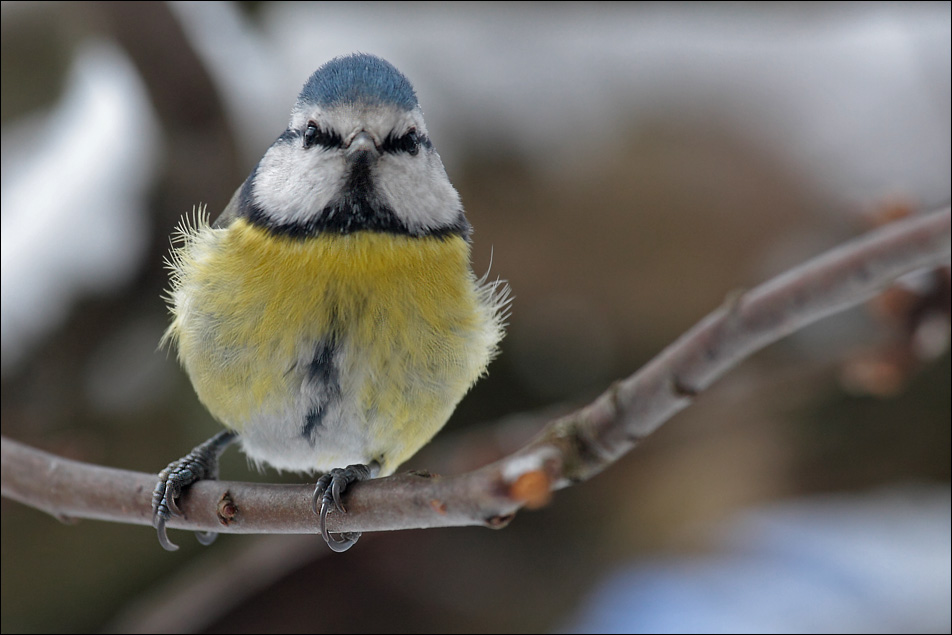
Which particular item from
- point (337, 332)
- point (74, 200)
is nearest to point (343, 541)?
point (337, 332)

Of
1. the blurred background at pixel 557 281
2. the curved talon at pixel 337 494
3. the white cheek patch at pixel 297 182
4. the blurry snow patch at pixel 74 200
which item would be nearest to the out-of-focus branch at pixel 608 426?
the curved talon at pixel 337 494

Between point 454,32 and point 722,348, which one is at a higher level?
point 454,32

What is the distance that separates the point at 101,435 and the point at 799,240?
1818mm

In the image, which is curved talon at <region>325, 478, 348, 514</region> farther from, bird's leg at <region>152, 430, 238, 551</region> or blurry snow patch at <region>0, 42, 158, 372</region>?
blurry snow patch at <region>0, 42, 158, 372</region>

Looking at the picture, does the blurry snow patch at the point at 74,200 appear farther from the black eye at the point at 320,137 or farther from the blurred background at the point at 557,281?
the black eye at the point at 320,137

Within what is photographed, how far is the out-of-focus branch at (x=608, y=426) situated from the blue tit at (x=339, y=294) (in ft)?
0.40

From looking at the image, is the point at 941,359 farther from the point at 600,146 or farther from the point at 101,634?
the point at 101,634

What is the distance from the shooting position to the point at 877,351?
1.45 meters

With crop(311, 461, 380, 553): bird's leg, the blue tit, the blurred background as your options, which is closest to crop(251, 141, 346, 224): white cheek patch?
the blue tit

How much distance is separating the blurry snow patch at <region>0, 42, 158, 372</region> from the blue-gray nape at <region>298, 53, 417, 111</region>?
993 millimetres

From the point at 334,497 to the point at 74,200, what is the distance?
4.26 ft

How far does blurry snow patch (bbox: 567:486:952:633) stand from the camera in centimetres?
200

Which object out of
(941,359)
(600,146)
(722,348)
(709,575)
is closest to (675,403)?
(722,348)

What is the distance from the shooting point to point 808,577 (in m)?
2.18
